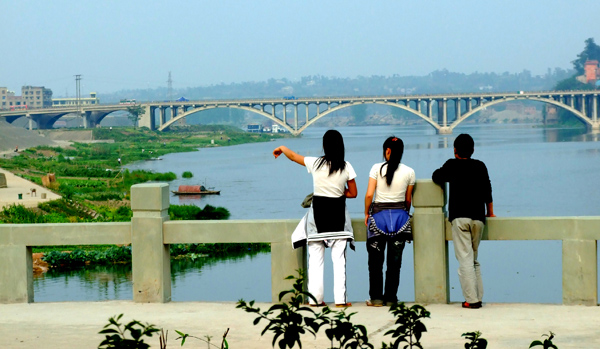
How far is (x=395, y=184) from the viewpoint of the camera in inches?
300

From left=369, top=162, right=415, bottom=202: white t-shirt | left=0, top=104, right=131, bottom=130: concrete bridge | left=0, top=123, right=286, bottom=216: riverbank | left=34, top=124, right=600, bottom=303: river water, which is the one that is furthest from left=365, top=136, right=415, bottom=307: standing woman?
left=0, top=104, right=131, bottom=130: concrete bridge

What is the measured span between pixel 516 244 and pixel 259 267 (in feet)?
25.1

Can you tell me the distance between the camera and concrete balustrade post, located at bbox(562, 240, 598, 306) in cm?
745

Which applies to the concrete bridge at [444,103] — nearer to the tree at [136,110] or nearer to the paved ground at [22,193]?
the tree at [136,110]

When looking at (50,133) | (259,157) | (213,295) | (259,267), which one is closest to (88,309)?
(213,295)

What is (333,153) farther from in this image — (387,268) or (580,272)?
(580,272)

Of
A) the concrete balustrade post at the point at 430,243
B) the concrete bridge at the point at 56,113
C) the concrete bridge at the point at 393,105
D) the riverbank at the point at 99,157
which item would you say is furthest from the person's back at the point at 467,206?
the concrete bridge at the point at 56,113

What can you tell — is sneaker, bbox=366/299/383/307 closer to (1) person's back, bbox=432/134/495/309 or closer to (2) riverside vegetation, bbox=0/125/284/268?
(1) person's back, bbox=432/134/495/309

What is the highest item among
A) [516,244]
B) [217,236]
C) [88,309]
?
[217,236]

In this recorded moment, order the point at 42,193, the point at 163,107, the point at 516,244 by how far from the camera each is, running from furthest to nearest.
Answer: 1. the point at 163,107
2. the point at 42,193
3. the point at 516,244

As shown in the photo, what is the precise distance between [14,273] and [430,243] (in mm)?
3674

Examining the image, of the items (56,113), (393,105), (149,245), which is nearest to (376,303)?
(149,245)

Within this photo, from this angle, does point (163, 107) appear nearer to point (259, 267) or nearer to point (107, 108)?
point (107, 108)

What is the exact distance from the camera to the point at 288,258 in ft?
25.6
